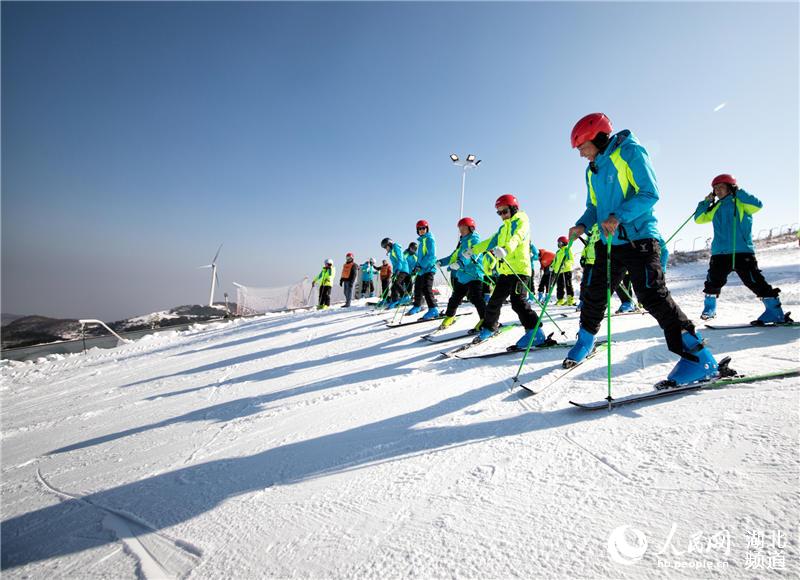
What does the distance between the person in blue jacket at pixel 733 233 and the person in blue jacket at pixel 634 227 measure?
3.38m

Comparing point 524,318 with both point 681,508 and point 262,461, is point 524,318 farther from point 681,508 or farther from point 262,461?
point 262,461

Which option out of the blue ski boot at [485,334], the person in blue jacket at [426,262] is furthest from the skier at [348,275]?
the blue ski boot at [485,334]

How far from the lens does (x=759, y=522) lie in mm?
1222

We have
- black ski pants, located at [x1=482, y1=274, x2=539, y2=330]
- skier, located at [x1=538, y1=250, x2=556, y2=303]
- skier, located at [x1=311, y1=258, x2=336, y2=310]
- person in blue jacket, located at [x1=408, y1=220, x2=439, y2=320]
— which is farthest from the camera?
skier, located at [x1=311, y1=258, x2=336, y2=310]

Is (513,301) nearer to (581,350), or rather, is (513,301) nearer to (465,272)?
(581,350)

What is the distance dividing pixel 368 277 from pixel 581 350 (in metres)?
16.9

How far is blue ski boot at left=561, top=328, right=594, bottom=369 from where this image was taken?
3342 mm

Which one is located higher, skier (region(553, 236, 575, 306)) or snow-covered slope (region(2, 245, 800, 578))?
skier (region(553, 236, 575, 306))

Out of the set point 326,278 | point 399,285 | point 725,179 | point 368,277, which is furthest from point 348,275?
point 725,179

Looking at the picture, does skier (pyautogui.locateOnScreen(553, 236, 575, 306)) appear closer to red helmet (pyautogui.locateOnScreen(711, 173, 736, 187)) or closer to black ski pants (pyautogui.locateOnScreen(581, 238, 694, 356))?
red helmet (pyautogui.locateOnScreen(711, 173, 736, 187))

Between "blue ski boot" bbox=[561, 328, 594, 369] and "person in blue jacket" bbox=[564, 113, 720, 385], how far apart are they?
2.30 ft

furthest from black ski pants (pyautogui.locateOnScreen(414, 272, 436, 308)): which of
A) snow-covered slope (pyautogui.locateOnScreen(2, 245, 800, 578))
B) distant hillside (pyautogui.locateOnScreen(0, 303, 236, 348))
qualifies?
distant hillside (pyautogui.locateOnScreen(0, 303, 236, 348))

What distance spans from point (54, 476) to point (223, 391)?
5.54 ft

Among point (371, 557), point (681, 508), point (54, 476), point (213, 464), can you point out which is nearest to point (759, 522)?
point (681, 508)
